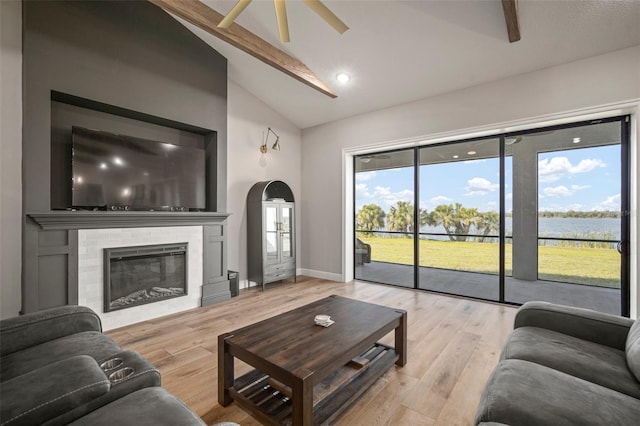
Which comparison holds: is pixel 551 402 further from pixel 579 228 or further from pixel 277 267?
pixel 277 267

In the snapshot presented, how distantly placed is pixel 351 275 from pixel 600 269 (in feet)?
10.6

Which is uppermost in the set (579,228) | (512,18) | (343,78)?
(343,78)

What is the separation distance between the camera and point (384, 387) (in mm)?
2035

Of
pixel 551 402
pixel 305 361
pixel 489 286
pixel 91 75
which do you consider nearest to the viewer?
pixel 551 402

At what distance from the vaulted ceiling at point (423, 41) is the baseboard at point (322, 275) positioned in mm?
2895

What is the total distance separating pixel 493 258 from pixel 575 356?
8.99 feet

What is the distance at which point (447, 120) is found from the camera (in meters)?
4.00

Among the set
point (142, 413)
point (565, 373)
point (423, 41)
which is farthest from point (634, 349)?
point (423, 41)

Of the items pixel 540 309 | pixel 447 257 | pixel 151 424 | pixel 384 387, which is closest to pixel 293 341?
pixel 384 387

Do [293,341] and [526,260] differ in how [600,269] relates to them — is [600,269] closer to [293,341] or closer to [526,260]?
[526,260]

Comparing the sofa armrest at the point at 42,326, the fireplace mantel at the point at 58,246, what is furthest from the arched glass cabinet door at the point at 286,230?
the sofa armrest at the point at 42,326

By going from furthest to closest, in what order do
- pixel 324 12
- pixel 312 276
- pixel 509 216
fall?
pixel 312 276 < pixel 509 216 < pixel 324 12

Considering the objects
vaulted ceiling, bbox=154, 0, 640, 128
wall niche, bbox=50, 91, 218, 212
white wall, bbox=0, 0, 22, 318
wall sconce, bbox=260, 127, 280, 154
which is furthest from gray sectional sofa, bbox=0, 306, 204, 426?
wall sconce, bbox=260, 127, 280, 154

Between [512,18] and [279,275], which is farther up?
[512,18]
